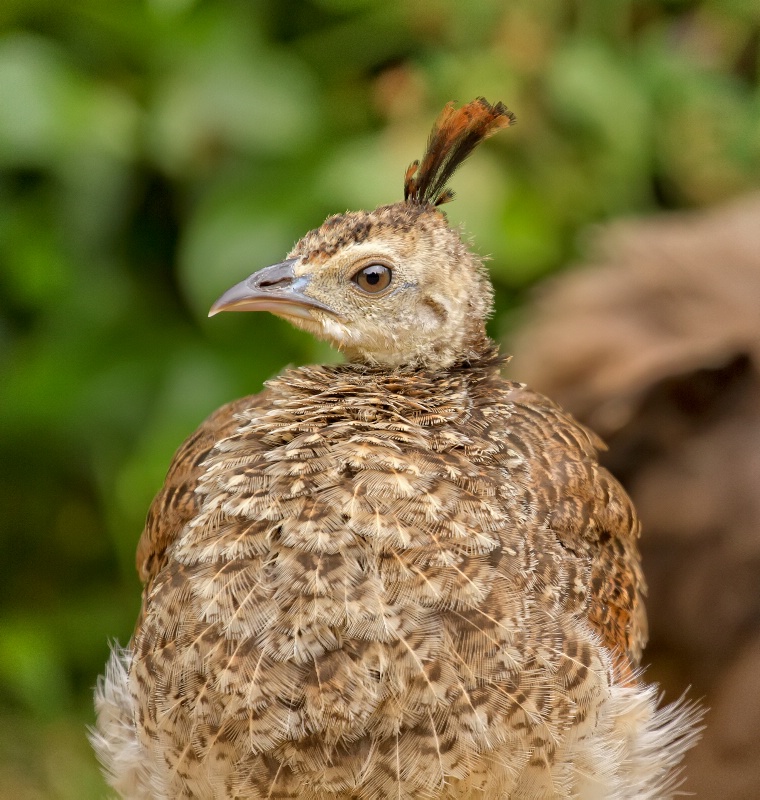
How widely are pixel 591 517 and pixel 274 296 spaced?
1.67 ft

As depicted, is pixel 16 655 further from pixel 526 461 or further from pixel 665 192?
pixel 665 192

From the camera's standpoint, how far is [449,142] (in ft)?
4.78

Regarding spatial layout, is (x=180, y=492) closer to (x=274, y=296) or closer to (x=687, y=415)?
(x=274, y=296)

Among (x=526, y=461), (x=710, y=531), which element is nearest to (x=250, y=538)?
(x=526, y=461)

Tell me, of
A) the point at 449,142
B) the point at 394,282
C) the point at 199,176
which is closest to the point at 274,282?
the point at 394,282

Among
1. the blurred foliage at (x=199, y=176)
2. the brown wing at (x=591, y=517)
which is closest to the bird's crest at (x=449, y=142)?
the brown wing at (x=591, y=517)

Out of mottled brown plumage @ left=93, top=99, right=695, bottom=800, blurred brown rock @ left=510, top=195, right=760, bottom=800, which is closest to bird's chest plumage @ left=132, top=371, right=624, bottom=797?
mottled brown plumage @ left=93, top=99, right=695, bottom=800

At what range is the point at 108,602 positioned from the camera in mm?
2727

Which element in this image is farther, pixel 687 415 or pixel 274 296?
pixel 687 415

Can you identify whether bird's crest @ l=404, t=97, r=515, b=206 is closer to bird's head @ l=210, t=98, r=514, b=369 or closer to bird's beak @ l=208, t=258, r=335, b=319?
bird's head @ l=210, t=98, r=514, b=369

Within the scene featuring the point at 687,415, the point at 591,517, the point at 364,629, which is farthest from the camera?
the point at 687,415

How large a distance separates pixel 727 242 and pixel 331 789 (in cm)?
143

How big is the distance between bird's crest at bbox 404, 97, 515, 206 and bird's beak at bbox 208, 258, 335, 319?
20 centimetres

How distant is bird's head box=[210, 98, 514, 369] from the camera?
1396mm
